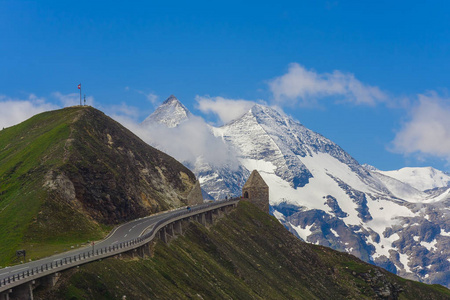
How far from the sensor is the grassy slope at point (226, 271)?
8669cm

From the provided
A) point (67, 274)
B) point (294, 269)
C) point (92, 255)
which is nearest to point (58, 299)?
point (67, 274)

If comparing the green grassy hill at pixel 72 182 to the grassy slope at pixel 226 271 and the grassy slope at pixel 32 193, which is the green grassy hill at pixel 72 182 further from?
the grassy slope at pixel 226 271

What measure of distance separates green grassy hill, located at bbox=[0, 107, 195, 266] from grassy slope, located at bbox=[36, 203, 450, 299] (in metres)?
14.4

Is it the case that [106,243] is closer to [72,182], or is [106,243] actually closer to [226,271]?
[72,182]

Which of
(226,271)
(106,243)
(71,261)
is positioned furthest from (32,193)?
(71,261)

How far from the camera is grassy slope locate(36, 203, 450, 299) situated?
86.7 metres

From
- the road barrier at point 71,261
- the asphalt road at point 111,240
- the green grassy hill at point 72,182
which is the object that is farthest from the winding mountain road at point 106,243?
the green grassy hill at point 72,182

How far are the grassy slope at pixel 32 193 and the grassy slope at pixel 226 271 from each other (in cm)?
1482

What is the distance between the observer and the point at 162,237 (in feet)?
420

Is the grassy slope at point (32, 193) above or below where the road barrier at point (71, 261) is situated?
above

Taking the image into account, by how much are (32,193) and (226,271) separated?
3915 cm

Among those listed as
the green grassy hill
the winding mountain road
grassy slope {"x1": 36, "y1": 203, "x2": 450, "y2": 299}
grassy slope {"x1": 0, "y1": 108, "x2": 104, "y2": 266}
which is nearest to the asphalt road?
the winding mountain road

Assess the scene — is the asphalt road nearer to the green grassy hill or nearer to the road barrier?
the road barrier

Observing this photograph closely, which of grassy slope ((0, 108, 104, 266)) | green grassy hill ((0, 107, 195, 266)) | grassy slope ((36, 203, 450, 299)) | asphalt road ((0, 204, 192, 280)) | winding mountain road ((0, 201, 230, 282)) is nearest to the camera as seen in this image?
winding mountain road ((0, 201, 230, 282))
